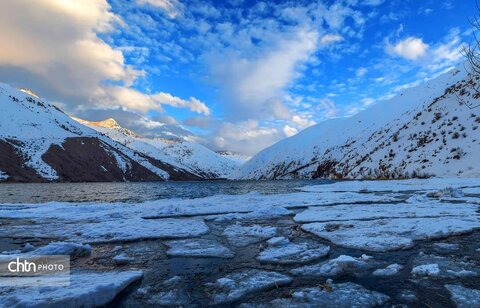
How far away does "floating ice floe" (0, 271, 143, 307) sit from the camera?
16.0ft

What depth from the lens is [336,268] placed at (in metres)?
6.93

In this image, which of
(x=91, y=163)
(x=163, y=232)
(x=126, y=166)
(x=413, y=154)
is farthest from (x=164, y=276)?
(x=126, y=166)

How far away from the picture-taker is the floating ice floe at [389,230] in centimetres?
904

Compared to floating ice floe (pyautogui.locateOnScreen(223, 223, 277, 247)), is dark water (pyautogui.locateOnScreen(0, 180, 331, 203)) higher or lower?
higher

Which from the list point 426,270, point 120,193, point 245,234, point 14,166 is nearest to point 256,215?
point 245,234

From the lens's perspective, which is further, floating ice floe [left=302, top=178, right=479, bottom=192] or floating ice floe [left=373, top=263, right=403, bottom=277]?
floating ice floe [left=302, top=178, right=479, bottom=192]

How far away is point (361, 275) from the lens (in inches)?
258

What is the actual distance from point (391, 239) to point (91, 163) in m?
184

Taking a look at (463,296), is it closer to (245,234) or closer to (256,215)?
(245,234)

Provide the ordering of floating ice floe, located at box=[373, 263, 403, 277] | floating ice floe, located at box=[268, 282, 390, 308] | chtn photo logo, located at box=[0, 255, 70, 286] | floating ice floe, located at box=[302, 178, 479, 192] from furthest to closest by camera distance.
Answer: floating ice floe, located at box=[302, 178, 479, 192] < floating ice floe, located at box=[373, 263, 403, 277] < chtn photo logo, located at box=[0, 255, 70, 286] < floating ice floe, located at box=[268, 282, 390, 308]

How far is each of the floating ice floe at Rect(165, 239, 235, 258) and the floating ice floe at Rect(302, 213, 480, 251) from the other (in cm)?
353

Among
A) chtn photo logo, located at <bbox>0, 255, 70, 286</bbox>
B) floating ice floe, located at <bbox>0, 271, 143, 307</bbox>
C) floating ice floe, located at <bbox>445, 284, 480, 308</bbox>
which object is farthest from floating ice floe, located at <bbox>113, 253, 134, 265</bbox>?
floating ice floe, located at <bbox>445, 284, 480, 308</bbox>

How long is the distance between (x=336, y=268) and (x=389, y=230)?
4.72 metres

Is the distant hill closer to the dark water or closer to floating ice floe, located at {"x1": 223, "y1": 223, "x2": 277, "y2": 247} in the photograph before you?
the dark water
